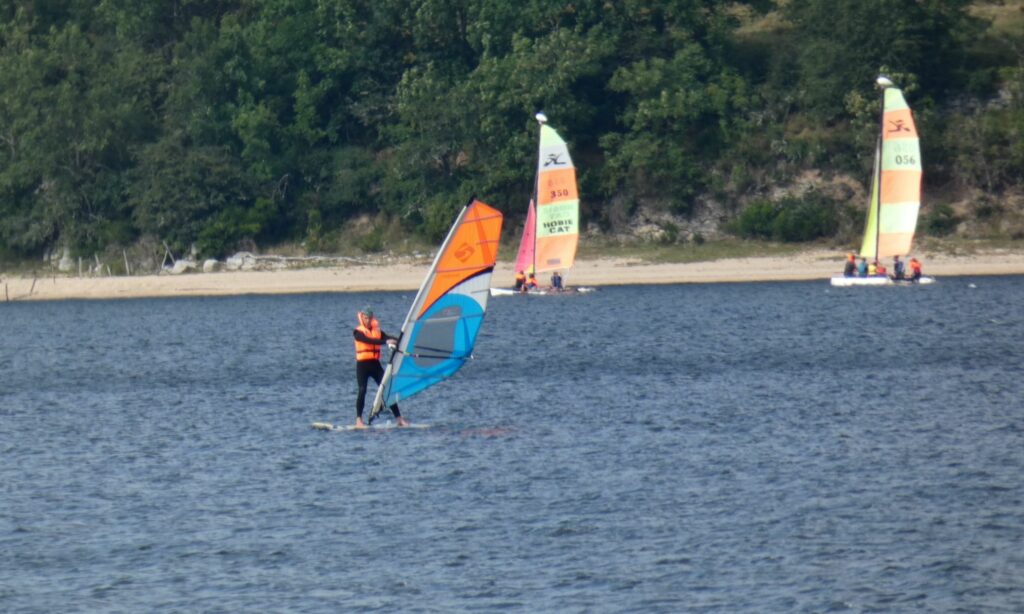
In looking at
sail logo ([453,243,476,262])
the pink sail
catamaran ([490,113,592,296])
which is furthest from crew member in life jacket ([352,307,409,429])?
the pink sail

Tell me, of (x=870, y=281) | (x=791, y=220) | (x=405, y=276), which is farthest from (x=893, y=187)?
(x=405, y=276)

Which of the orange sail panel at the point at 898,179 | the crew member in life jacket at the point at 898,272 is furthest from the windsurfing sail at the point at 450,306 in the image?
the crew member in life jacket at the point at 898,272

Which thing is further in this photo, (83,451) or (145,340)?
(145,340)

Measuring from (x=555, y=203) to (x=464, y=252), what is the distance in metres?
28.3

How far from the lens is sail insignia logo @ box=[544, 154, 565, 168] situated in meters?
51.2

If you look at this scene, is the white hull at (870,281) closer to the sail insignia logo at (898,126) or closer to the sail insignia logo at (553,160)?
the sail insignia logo at (898,126)

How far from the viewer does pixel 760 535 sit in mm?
17641

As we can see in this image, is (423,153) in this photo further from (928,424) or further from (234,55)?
(928,424)

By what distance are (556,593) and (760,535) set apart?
301 centimetres

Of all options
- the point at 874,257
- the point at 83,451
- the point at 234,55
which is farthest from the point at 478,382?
the point at 234,55

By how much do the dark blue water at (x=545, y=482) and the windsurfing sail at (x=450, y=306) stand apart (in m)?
1.15

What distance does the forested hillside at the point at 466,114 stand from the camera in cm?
5859

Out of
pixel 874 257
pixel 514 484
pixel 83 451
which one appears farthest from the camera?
pixel 874 257

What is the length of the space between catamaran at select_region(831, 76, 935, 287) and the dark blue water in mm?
10498
